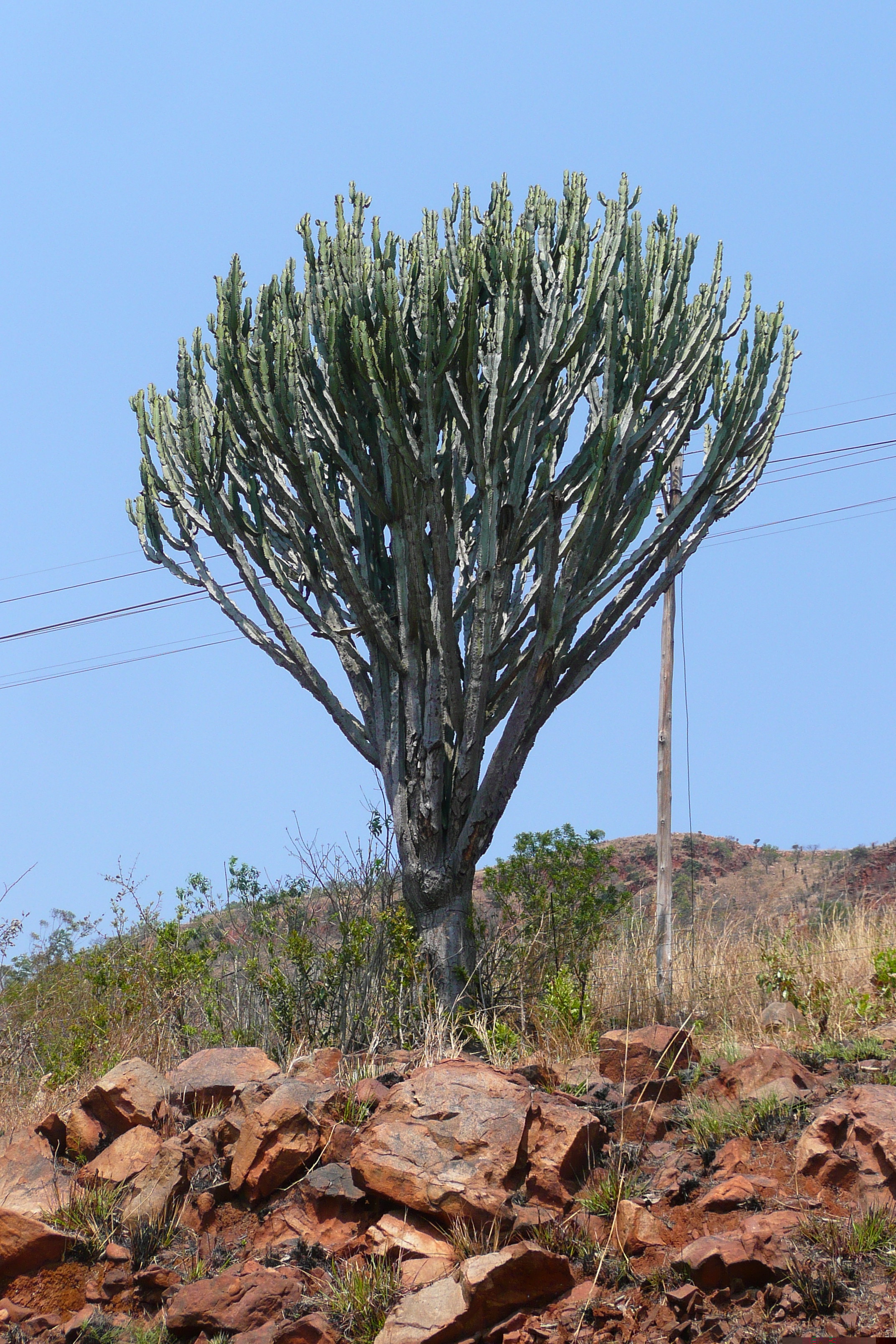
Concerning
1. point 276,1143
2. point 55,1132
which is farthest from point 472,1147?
point 55,1132

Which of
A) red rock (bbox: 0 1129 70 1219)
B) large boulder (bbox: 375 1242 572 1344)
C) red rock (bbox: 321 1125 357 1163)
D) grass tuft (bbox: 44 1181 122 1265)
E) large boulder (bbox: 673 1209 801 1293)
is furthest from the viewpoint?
red rock (bbox: 321 1125 357 1163)

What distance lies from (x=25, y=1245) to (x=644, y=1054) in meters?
2.96

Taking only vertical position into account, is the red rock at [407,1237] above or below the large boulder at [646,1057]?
below

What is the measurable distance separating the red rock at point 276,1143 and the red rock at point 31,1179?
0.80 metres

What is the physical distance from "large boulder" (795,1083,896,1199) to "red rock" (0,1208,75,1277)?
10.4 ft

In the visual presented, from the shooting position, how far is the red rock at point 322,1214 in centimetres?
444

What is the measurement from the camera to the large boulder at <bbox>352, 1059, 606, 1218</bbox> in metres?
4.28

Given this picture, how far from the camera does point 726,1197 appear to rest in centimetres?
409

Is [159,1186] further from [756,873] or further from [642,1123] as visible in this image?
[756,873]

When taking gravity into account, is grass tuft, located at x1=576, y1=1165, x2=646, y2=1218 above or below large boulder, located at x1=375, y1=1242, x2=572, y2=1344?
above

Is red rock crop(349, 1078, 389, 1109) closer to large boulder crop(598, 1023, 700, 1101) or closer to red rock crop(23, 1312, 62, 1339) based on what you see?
large boulder crop(598, 1023, 700, 1101)

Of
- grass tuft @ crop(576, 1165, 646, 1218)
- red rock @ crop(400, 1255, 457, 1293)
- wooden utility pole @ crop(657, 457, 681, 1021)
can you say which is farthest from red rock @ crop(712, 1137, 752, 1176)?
wooden utility pole @ crop(657, 457, 681, 1021)

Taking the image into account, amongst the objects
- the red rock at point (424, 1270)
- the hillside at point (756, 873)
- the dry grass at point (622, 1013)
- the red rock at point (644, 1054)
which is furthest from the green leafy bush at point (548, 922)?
the hillside at point (756, 873)

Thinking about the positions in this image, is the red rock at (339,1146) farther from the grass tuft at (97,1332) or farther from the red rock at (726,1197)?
the red rock at (726,1197)
